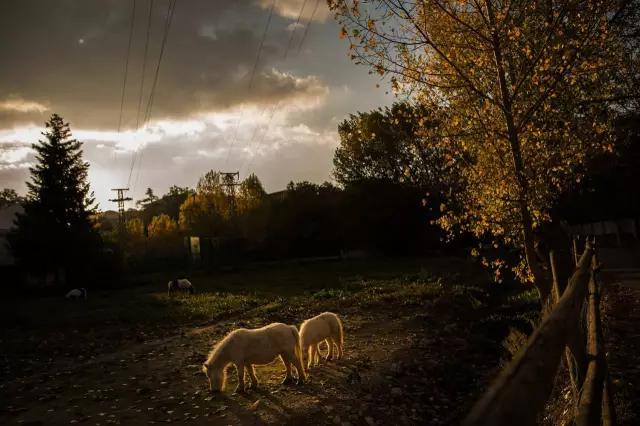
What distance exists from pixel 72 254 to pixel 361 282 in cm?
2790

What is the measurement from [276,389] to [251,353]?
0.99 meters

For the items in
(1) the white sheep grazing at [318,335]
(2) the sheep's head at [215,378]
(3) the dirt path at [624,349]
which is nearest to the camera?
(3) the dirt path at [624,349]

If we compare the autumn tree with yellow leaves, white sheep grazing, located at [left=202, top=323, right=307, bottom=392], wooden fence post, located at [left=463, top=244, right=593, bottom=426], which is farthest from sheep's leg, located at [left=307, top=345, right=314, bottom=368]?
wooden fence post, located at [left=463, top=244, right=593, bottom=426]

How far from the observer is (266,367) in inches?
508

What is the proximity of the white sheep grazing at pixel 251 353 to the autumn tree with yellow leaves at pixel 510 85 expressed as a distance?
4606 mm

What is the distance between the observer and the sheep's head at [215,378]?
10.5 m

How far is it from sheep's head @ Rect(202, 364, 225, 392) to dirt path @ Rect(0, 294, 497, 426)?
29cm

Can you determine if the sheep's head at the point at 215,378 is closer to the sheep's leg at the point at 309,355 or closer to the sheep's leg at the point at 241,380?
the sheep's leg at the point at 241,380

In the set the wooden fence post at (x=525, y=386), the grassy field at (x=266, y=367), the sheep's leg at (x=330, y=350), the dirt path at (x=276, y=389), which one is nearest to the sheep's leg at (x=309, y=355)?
the dirt path at (x=276, y=389)

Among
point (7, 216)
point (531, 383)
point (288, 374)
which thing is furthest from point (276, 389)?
point (7, 216)

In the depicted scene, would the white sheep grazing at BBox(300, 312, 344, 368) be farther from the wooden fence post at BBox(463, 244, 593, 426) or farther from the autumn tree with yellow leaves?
the wooden fence post at BBox(463, 244, 593, 426)

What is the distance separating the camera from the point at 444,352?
508 inches

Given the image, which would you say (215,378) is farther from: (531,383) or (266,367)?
(531,383)

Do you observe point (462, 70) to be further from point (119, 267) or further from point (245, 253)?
point (245, 253)
